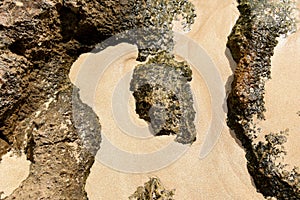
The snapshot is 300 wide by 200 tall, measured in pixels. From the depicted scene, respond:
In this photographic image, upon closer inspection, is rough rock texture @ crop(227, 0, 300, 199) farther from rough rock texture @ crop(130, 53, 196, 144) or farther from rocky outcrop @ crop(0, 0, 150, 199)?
rocky outcrop @ crop(0, 0, 150, 199)

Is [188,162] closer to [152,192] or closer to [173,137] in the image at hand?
[173,137]

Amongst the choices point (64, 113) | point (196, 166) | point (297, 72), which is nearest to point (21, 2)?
point (64, 113)

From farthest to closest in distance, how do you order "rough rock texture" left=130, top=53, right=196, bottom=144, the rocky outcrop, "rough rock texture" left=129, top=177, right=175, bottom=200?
"rough rock texture" left=130, top=53, right=196, bottom=144, "rough rock texture" left=129, top=177, right=175, bottom=200, the rocky outcrop

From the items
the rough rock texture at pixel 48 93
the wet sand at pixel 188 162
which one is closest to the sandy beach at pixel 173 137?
the wet sand at pixel 188 162

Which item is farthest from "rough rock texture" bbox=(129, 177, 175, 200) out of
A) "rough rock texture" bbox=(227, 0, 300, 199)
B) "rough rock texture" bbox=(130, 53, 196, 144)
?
"rough rock texture" bbox=(227, 0, 300, 199)

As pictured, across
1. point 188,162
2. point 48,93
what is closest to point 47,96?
point 48,93

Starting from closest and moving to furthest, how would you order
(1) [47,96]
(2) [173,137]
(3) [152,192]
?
(3) [152,192], (1) [47,96], (2) [173,137]
